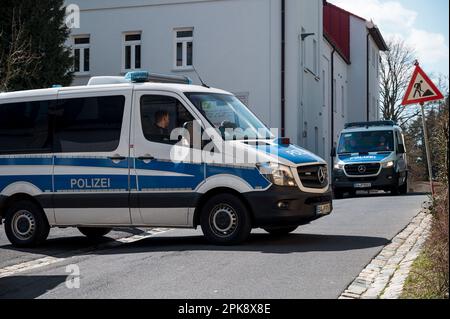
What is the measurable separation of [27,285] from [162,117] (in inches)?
140

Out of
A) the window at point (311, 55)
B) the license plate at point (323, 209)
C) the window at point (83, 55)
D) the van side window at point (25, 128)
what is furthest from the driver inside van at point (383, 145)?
the van side window at point (25, 128)

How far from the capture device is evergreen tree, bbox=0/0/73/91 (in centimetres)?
2420

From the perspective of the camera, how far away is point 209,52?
30297mm

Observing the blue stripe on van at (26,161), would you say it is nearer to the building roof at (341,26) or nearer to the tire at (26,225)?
the tire at (26,225)

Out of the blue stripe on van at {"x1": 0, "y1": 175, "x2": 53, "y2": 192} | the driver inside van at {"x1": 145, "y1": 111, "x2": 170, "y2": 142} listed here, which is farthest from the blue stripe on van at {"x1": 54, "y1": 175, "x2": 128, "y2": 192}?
the driver inside van at {"x1": 145, "y1": 111, "x2": 170, "y2": 142}

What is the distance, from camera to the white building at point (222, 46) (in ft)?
96.1

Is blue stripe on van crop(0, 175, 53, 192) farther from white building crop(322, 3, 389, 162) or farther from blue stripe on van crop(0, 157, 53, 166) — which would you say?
white building crop(322, 3, 389, 162)

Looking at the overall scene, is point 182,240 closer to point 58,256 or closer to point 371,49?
point 58,256

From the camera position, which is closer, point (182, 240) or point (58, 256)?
point (58, 256)

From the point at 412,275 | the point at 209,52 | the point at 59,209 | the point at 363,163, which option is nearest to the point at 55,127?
the point at 59,209

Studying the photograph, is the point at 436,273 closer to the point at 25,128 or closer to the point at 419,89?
the point at 419,89

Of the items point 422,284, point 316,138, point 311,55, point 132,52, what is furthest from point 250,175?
point 316,138

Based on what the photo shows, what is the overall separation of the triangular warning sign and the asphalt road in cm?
222

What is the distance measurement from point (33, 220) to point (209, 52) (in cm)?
1994
